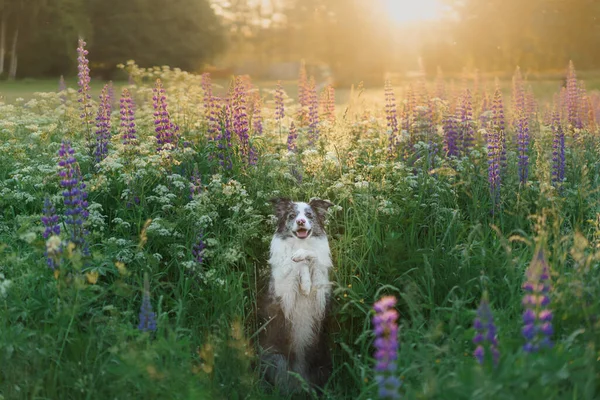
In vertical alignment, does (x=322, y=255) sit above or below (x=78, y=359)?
above

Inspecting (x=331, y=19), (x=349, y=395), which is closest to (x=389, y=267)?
(x=349, y=395)

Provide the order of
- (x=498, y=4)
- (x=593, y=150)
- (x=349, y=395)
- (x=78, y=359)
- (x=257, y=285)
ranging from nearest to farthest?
(x=78, y=359) < (x=349, y=395) < (x=257, y=285) < (x=593, y=150) < (x=498, y=4)

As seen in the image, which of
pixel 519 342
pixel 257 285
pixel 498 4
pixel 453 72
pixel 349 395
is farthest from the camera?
pixel 453 72

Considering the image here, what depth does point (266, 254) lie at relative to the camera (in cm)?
610

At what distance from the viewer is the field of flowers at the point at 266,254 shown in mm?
3486

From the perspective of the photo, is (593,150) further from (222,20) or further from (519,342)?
(222,20)

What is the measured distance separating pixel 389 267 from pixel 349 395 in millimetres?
1179

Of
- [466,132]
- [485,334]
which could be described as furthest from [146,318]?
[466,132]

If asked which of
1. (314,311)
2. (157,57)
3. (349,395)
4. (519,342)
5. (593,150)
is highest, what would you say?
(157,57)

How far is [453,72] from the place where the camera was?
28672mm

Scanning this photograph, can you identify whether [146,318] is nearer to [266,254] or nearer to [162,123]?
[266,254]

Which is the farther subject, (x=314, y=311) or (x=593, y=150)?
(x=593, y=150)

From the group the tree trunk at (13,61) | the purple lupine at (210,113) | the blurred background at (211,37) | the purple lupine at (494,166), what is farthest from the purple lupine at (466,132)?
the tree trunk at (13,61)

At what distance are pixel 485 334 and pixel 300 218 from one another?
209cm
